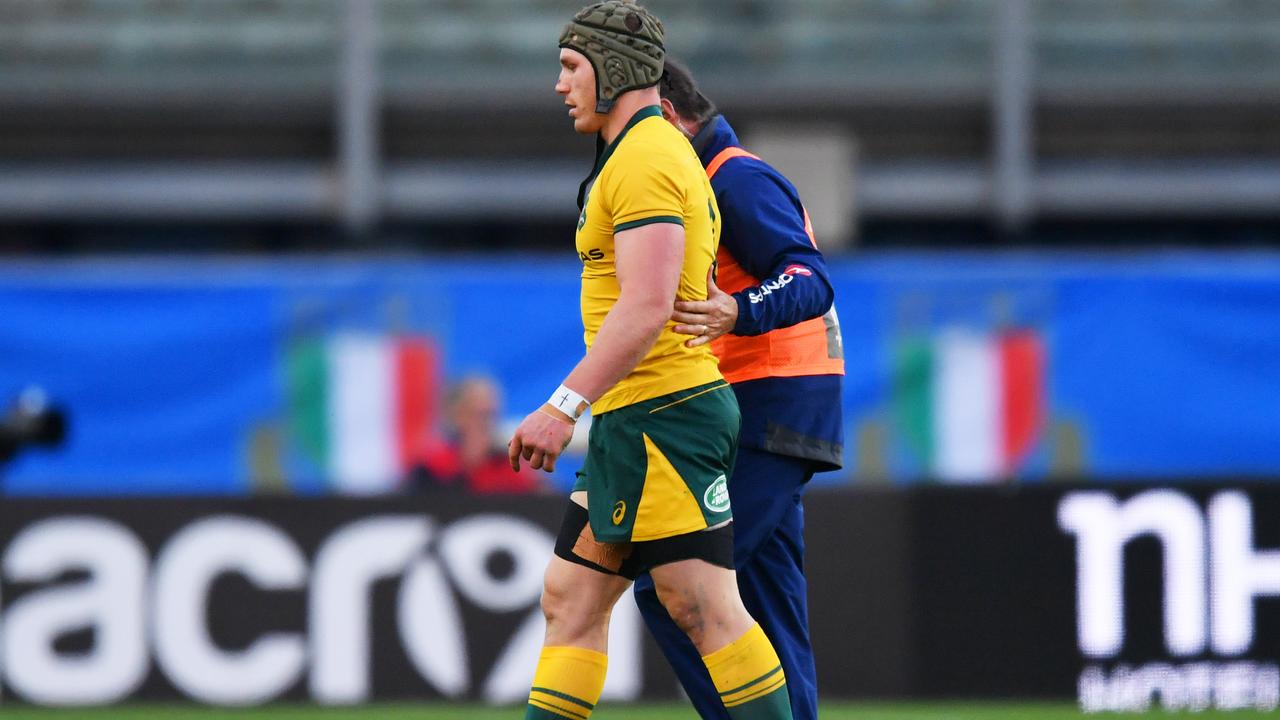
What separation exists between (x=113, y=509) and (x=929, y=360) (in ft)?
16.4

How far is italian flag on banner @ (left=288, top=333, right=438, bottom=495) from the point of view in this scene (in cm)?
1091

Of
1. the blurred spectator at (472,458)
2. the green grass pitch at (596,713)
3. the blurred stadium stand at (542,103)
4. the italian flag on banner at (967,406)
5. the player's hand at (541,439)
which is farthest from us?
the blurred stadium stand at (542,103)

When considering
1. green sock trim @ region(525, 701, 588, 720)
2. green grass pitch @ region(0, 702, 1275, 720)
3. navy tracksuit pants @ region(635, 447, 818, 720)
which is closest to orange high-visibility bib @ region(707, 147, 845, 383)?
navy tracksuit pants @ region(635, 447, 818, 720)

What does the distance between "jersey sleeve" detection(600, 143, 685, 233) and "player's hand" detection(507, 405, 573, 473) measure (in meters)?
0.44

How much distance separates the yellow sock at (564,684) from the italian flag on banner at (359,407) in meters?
6.75

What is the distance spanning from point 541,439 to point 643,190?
0.58m

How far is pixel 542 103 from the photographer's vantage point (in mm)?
13266

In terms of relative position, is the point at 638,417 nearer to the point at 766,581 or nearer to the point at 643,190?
the point at 643,190

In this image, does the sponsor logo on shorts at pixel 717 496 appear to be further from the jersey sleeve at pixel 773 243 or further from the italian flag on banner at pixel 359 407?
the italian flag on banner at pixel 359 407

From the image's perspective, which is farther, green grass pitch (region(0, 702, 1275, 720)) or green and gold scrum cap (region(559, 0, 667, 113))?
green grass pitch (region(0, 702, 1275, 720))

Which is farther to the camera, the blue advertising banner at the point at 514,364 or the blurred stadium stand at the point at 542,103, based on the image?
the blurred stadium stand at the point at 542,103

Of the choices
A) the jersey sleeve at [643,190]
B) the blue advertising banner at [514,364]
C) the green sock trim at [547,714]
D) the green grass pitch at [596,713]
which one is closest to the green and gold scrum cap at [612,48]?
the jersey sleeve at [643,190]

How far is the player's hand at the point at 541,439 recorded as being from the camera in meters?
3.99

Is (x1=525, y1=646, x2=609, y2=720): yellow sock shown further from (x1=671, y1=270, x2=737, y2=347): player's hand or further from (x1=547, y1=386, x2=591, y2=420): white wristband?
(x1=671, y1=270, x2=737, y2=347): player's hand
